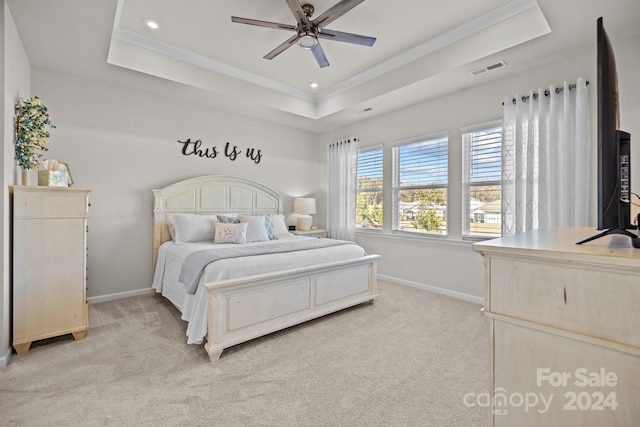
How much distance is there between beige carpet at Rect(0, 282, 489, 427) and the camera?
5.49ft

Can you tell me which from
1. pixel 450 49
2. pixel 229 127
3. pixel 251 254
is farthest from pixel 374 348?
pixel 229 127

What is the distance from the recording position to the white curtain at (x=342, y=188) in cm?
500

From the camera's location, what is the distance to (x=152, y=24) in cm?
292

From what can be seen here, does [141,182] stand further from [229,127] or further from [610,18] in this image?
[610,18]

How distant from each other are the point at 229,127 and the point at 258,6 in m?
2.18

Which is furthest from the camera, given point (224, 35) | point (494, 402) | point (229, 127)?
point (229, 127)

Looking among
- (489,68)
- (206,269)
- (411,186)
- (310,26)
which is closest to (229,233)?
(206,269)

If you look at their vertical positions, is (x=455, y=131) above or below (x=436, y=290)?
above

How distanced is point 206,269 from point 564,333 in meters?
2.27

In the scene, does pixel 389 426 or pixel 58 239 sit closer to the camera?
pixel 389 426

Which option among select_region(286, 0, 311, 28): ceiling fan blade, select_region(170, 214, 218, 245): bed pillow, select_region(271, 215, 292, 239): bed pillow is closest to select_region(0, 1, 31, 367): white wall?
select_region(170, 214, 218, 245): bed pillow

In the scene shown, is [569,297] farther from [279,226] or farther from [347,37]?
[279,226]

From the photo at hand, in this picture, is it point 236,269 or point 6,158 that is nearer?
point 6,158

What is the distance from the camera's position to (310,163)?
5734 millimetres
